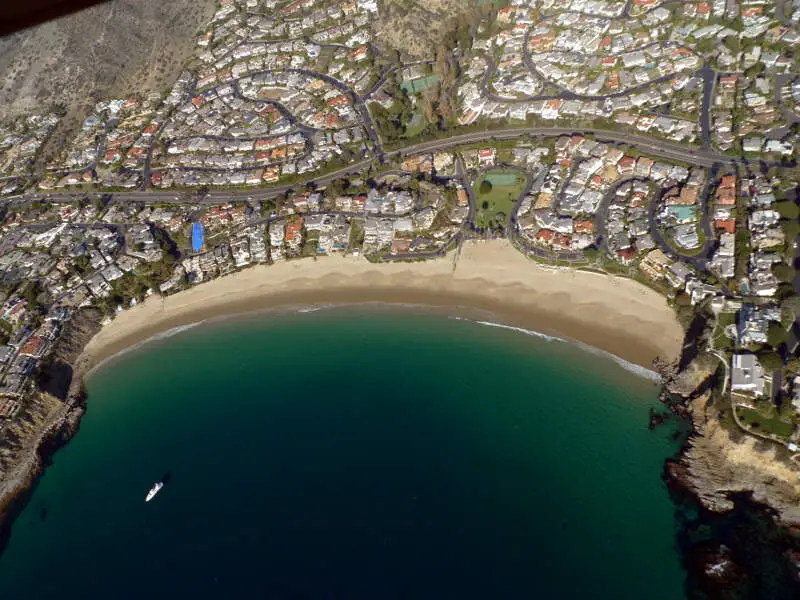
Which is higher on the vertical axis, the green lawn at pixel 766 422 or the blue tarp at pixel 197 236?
the blue tarp at pixel 197 236

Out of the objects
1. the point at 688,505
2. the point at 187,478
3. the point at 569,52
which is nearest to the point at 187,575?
the point at 187,478

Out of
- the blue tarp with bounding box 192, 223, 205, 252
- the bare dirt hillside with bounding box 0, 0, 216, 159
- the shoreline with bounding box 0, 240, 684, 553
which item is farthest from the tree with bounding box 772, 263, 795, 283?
the bare dirt hillside with bounding box 0, 0, 216, 159

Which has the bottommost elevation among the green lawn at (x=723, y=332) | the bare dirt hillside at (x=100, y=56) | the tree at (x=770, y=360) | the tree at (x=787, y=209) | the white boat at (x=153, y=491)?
the white boat at (x=153, y=491)

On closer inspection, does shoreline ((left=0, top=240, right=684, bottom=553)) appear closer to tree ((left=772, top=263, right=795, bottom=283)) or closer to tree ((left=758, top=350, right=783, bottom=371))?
tree ((left=758, top=350, right=783, bottom=371))

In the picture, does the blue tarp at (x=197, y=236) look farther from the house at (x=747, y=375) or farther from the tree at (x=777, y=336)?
the tree at (x=777, y=336)

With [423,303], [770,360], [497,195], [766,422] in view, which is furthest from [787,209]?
[423,303]

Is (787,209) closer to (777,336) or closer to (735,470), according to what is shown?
(777,336)

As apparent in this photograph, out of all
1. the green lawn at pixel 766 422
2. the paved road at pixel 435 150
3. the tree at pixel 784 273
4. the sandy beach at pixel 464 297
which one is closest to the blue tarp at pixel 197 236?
the paved road at pixel 435 150

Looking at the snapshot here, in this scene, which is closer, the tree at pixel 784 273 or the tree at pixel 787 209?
the tree at pixel 784 273
